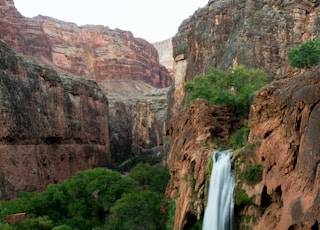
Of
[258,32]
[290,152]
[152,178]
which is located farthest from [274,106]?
[258,32]

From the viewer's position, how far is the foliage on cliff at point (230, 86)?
1312 inches

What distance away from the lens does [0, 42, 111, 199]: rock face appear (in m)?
52.1

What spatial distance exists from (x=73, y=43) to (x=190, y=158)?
403 feet

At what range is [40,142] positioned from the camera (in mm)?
59188

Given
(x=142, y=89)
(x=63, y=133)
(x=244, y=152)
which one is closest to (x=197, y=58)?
(x=63, y=133)

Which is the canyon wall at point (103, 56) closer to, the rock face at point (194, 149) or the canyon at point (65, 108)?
the canyon at point (65, 108)

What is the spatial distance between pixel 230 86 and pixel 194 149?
1059cm

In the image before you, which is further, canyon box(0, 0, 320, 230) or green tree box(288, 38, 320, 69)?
green tree box(288, 38, 320, 69)

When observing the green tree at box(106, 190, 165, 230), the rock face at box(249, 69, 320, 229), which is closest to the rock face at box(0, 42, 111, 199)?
the green tree at box(106, 190, 165, 230)

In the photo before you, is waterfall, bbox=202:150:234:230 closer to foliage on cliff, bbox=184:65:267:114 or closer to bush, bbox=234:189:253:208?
bush, bbox=234:189:253:208

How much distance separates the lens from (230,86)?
37500 millimetres

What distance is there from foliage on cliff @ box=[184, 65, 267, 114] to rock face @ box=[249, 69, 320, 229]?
950 cm

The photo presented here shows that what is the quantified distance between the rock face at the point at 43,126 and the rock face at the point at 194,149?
77.9 ft

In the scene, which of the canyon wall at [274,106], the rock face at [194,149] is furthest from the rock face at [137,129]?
the rock face at [194,149]
